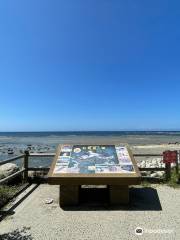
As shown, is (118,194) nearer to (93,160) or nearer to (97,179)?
(97,179)

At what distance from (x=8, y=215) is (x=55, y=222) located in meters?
1.17

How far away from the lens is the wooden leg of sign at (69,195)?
7233 millimetres

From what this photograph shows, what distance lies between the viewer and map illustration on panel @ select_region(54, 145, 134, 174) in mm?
7434

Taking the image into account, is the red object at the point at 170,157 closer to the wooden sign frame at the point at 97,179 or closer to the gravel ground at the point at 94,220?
the gravel ground at the point at 94,220

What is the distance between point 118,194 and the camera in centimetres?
724

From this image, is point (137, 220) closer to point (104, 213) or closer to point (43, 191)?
point (104, 213)

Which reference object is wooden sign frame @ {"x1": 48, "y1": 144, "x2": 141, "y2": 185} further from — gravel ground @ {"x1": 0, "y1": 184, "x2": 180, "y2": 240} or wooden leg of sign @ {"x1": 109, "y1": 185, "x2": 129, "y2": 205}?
gravel ground @ {"x1": 0, "y1": 184, "x2": 180, "y2": 240}

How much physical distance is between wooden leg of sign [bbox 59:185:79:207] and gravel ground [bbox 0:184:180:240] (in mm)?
198

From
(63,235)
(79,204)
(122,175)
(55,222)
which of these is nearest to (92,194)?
(79,204)

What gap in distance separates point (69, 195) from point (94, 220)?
4.36 feet

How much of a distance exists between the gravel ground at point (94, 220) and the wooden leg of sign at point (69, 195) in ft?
0.65

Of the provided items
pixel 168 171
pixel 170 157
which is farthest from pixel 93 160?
pixel 168 171

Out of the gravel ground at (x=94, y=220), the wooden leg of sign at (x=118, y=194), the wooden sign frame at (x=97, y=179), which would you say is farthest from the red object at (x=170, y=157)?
the wooden leg of sign at (x=118, y=194)

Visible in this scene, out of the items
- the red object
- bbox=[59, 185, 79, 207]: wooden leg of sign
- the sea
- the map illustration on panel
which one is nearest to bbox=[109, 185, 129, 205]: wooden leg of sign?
the map illustration on panel
